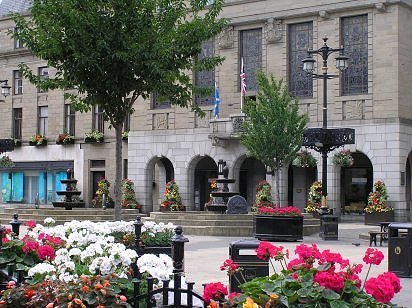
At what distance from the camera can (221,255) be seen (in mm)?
18297

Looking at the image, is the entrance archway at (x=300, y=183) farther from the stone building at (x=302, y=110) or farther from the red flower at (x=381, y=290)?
the red flower at (x=381, y=290)

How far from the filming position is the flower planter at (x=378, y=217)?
33938mm

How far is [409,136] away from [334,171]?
161 inches

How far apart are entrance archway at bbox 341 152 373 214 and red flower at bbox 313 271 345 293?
33.7m

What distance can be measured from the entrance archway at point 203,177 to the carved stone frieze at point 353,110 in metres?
10.5

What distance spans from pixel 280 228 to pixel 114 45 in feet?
30.0

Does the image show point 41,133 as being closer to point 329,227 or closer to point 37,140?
point 37,140

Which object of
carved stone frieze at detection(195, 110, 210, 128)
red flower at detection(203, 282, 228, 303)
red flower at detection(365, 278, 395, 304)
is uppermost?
carved stone frieze at detection(195, 110, 210, 128)

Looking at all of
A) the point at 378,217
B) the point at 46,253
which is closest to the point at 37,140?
the point at 378,217

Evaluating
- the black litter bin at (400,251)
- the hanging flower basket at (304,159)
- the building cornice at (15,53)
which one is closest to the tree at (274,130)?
the hanging flower basket at (304,159)

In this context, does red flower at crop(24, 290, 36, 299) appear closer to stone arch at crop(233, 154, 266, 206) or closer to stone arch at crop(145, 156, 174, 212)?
stone arch at crop(233, 154, 266, 206)

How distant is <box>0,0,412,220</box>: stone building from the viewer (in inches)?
1401

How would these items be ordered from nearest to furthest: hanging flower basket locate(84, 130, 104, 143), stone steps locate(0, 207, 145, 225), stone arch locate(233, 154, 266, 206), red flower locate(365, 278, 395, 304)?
1. red flower locate(365, 278, 395, 304)
2. stone steps locate(0, 207, 145, 225)
3. stone arch locate(233, 154, 266, 206)
4. hanging flower basket locate(84, 130, 104, 143)

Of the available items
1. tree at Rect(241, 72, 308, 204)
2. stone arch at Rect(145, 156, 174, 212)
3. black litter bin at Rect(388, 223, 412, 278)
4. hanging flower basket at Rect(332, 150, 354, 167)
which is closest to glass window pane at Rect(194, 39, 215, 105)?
stone arch at Rect(145, 156, 174, 212)
